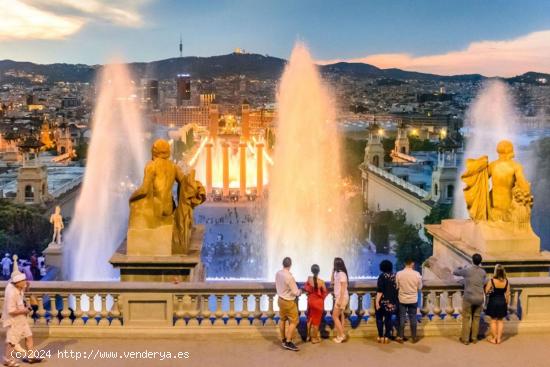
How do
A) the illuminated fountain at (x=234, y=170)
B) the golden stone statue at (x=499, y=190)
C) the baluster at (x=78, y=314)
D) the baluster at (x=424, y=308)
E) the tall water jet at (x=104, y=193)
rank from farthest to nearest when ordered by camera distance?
the illuminated fountain at (x=234, y=170)
the tall water jet at (x=104, y=193)
the golden stone statue at (x=499, y=190)
the baluster at (x=424, y=308)
the baluster at (x=78, y=314)

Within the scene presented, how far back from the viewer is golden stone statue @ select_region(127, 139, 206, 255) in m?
8.11

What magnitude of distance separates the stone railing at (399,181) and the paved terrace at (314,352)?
33.6m

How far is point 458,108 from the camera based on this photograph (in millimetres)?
131875

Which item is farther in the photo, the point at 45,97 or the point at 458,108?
the point at 45,97

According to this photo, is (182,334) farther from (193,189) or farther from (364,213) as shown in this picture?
(364,213)

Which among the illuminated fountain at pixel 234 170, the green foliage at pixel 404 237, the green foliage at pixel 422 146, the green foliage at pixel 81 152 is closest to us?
the green foliage at pixel 404 237

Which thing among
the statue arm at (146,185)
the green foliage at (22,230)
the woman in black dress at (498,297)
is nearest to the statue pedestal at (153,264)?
the statue arm at (146,185)

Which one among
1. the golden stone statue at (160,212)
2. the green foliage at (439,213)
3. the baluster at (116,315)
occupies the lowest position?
the green foliage at (439,213)

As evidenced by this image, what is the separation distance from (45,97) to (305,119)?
148 metres

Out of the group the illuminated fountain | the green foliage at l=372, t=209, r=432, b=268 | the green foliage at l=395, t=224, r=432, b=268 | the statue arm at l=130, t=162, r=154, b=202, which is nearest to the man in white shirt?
the statue arm at l=130, t=162, r=154, b=202

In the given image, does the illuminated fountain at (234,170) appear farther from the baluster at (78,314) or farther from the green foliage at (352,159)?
the baluster at (78,314)

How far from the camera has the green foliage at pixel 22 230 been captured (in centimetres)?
3306

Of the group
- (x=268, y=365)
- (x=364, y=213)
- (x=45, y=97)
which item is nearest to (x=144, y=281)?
(x=268, y=365)

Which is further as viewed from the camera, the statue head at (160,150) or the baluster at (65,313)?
the statue head at (160,150)
